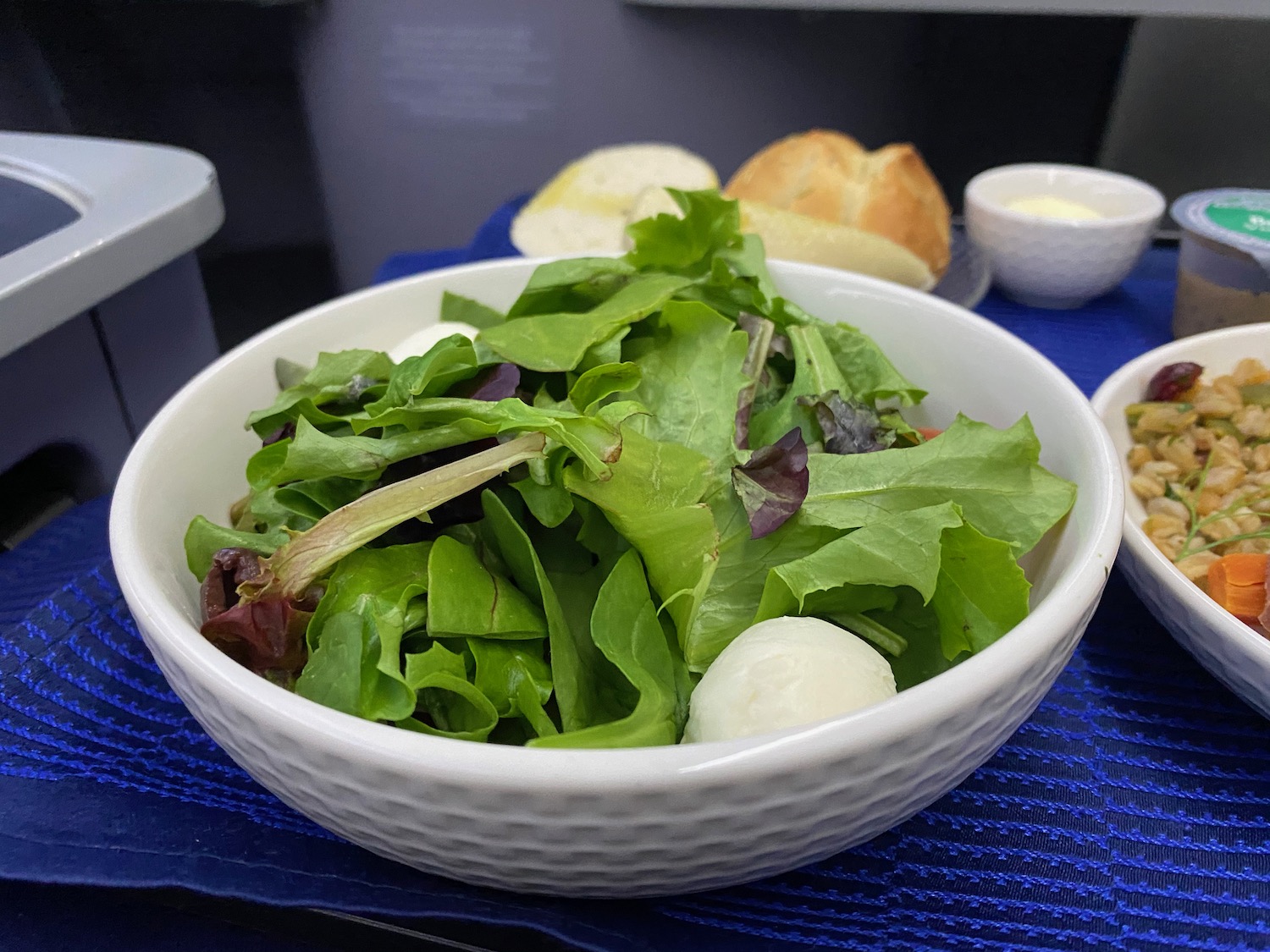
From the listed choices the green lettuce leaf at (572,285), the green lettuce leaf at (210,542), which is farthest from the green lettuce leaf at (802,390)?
the green lettuce leaf at (210,542)

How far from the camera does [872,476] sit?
374 millimetres

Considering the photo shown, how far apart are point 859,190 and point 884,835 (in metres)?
0.70

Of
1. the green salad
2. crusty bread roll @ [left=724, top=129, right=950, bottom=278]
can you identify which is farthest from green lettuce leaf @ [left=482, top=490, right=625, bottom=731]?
crusty bread roll @ [left=724, top=129, right=950, bottom=278]

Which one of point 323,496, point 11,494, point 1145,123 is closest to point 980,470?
point 323,496

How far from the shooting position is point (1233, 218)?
76 cm

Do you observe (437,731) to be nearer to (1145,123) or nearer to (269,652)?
(269,652)

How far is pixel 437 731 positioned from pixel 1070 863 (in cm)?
26

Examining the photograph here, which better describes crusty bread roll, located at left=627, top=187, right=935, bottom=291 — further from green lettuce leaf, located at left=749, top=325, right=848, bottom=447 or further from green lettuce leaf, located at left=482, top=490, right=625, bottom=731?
green lettuce leaf, located at left=482, top=490, right=625, bottom=731

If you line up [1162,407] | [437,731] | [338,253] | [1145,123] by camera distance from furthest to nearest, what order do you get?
[338,253] → [1145,123] → [1162,407] → [437,731]

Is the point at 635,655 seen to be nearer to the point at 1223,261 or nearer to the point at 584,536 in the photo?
the point at 584,536

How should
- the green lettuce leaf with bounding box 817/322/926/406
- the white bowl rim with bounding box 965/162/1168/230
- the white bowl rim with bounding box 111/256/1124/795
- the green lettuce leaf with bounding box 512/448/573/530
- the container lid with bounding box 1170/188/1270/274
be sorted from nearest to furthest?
the white bowl rim with bounding box 111/256/1124/795, the green lettuce leaf with bounding box 512/448/573/530, the green lettuce leaf with bounding box 817/322/926/406, the container lid with bounding box 1170/188/1270/274, the white bowl rim with bounding box 965/162/1168/230

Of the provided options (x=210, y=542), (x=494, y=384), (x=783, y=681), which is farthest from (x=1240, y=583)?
(x=210, y=542)

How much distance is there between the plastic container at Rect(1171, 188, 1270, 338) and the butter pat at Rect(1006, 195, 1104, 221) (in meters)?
0.12

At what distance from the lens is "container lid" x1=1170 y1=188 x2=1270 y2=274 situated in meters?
0.71
